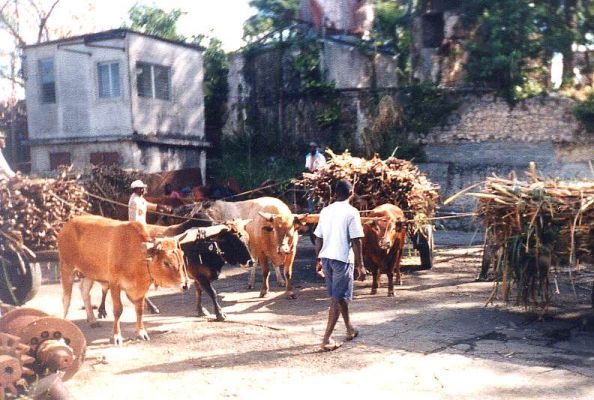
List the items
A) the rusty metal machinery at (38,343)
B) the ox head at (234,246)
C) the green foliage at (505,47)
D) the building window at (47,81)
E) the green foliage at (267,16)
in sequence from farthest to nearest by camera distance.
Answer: the green foliage at (267,16), the building window at (47,81), the green foliage at (505,47), the ox head at (234,246), the rusty metal machinery at (38,343)

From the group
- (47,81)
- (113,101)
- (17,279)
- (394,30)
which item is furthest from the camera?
(394,30)

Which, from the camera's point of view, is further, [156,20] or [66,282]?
[156,20]

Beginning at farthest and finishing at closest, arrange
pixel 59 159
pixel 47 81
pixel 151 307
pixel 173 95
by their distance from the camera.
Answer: pixel 173 95, pixel 47 81, pixel 59 159, pixel 151 307

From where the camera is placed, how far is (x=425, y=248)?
12898 mm

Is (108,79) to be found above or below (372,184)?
above

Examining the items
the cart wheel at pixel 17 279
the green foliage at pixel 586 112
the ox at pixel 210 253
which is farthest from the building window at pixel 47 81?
the green foliage at pixel 586 112

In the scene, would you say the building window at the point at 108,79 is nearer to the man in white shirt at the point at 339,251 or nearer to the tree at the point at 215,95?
the tree at the point at 215,95

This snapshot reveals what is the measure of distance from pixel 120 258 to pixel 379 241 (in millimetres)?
3853

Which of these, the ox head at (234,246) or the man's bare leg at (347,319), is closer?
the man's bare leg at (347,319)

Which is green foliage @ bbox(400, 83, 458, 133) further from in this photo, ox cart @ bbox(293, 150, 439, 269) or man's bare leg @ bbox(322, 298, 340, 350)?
man's bare leg @ bbox(322, 298, 340, 350)

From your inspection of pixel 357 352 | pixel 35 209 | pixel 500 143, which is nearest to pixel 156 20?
pixel 500 143

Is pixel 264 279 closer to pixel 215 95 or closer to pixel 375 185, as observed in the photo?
pixel 375 185

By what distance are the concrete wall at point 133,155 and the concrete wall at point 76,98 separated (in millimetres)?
416

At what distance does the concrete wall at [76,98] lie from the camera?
21938 mm
